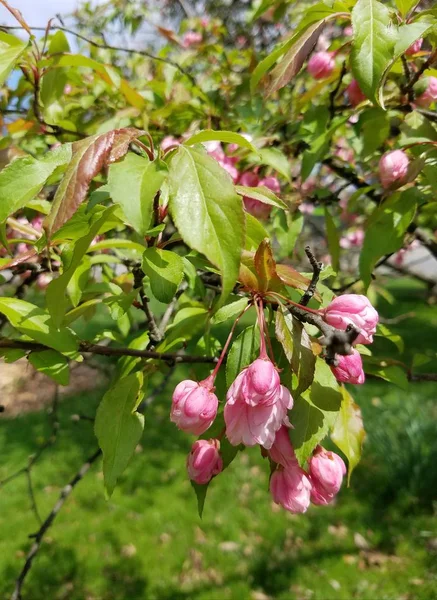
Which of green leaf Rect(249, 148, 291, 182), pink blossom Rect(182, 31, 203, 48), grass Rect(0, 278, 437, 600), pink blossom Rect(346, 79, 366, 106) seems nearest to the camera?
green leaf Rect(249, 148, 291, 182)

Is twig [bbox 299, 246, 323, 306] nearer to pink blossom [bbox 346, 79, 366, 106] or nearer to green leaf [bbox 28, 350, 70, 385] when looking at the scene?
green leaf [bbox 28, 350, 70, 385]

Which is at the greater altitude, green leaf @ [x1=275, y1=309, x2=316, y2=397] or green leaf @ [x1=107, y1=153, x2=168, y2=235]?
green leaf @ [x1=107, y1=153, x2=168, y2=235]

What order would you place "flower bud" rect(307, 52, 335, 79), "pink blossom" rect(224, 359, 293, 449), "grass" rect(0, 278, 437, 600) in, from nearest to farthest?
"pink blossom" rect(224, 359, 293, 449) < "flower bud" rect(307, 52, 335, 79) < "grass" rect(0, 278, 437, 600)

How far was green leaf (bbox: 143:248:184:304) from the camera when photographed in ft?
2.31

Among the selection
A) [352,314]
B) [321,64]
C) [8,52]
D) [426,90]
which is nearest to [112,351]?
[352,314]

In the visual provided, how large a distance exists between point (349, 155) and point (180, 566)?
2262 mm

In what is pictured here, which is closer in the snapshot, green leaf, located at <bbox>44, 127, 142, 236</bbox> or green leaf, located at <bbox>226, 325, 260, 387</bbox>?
green leaf, located at <bbox>44, 127, 142, 236</bbox>

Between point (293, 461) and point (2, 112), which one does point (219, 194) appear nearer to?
point (293, 461)

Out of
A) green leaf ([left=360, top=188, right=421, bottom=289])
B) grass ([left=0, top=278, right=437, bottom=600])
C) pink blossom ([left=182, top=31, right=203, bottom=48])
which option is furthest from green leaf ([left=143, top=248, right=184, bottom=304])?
pink blossom ([left=182, top=31, right=203, bottom=48])

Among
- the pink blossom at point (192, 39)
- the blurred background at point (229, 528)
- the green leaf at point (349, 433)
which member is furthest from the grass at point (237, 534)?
the pink blossom at point (192, 39)

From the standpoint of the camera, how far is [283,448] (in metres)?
0.73

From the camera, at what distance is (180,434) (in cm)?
427

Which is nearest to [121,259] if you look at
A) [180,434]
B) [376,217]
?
[376,217]

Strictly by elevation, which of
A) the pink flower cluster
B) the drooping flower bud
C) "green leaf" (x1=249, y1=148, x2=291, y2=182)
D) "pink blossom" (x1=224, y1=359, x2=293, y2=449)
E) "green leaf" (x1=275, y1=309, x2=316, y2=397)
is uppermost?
"green leaf" (x1=249, y1=148, x2=291, y2=182)
